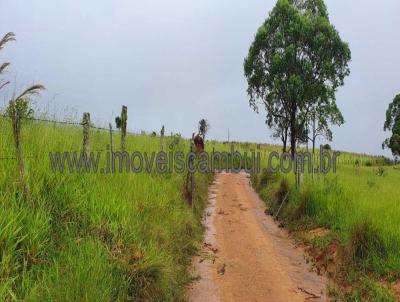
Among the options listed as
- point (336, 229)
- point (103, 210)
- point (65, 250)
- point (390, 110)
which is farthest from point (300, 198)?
point (390, 110)

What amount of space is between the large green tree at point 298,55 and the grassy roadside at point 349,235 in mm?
16476

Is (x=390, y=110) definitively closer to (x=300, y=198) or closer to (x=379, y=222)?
(x=300, y=198)

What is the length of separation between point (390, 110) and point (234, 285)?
42327 millimetres

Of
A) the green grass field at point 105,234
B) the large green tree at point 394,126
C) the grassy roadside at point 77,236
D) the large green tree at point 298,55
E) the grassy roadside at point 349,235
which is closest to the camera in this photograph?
the grassy roadside at point 77,236

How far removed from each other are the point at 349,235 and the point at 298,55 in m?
22.8

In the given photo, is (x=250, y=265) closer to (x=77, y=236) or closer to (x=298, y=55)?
(x=77, y=236)

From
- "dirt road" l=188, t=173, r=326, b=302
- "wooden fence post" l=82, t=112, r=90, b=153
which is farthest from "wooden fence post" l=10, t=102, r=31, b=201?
"dirt road" l=188, t=173, r=326, b=302

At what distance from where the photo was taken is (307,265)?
8906mm

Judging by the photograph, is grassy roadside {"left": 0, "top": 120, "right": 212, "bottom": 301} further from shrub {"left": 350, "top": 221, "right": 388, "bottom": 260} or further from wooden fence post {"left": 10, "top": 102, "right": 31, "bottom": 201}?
shrub {"left": 350, "top": 221, "right": 388, "bottom": 260}

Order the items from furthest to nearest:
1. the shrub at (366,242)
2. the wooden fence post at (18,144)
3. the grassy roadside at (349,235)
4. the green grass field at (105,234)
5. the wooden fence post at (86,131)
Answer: the wooden fence post at (86,131) → the shrub at (366,242) → the grassy roadside at (349,235) → the wooden fence post at (18,144) → the green grass field at (105,234)

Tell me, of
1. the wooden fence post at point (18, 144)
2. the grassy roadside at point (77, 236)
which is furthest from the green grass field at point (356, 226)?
the wooden fence post at point (18, 144)

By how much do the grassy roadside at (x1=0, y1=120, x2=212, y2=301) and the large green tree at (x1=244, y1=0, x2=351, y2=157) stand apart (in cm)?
2185

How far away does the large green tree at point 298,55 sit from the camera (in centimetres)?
2834

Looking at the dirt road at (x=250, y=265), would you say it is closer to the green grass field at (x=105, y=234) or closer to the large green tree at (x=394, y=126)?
the green grass field at (x=105, y=234)
